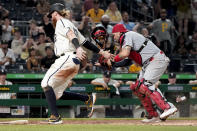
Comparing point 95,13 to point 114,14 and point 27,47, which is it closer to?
point 114,14

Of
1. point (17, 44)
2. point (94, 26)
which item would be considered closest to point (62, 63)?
point (17, 44)

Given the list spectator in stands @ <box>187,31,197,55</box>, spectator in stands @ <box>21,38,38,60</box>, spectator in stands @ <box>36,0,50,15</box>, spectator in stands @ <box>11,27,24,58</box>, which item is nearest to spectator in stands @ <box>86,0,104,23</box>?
spectator in stands @ <box>36,0,50,15</box>

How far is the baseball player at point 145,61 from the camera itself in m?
9.99

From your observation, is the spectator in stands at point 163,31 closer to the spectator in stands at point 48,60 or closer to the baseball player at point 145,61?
the spectator in stands at point 48,60

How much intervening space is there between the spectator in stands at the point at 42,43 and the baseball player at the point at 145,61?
5191 millimetres

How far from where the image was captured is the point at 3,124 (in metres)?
9.42

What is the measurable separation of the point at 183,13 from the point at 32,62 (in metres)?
6.78

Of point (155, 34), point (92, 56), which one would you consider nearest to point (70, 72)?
point (92, 56)

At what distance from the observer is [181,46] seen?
57.1 feet

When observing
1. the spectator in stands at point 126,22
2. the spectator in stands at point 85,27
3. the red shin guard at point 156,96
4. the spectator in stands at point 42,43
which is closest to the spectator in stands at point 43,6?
the spectator in stands at point 42,43

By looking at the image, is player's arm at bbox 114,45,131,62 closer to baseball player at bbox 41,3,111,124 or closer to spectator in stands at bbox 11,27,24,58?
baseball player at bbox 41,3,111,124

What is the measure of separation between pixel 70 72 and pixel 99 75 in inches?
167

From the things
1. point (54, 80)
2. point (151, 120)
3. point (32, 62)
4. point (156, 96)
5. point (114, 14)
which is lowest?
point (151, 120)

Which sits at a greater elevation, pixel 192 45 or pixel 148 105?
pixel 192 45
